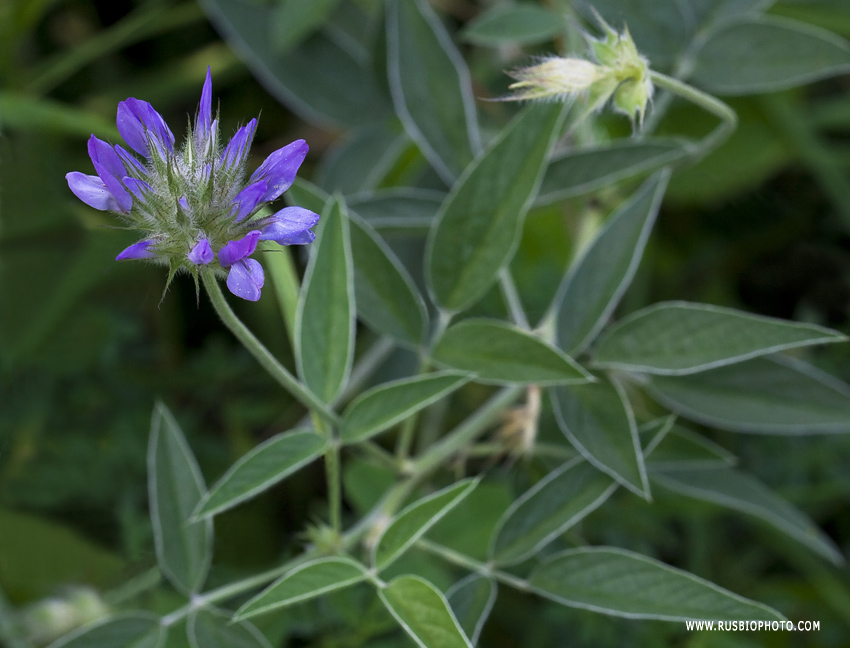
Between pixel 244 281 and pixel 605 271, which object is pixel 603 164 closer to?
pixel 605 271

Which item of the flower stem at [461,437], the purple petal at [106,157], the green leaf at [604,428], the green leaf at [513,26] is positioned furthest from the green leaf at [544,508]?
the green leaf at [513,26]

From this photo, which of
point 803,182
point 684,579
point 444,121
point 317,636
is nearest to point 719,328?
point 684,579

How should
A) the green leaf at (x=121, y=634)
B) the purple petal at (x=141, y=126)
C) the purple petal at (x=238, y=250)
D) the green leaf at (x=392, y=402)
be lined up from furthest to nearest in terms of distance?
1. the green leaf at (x=121, y=634)
2. the green leaf at (x=392, y=402)
3. the purple petal at (x=141, y=126)
4. the purple petal at (x=238, y=250)

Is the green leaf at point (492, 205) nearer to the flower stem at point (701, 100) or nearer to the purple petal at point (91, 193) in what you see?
the flower stem at point (701, 100)

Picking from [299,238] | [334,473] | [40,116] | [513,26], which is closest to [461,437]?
[334,473]

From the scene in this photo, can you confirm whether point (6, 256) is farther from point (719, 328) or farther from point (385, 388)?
point (719, 328)

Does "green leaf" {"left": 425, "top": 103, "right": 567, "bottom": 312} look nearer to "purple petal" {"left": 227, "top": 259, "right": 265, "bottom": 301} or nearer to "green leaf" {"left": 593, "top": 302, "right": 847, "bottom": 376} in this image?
"green leaf" {"left": 593, "top": 302, "right": 847, "bottom": 376}
